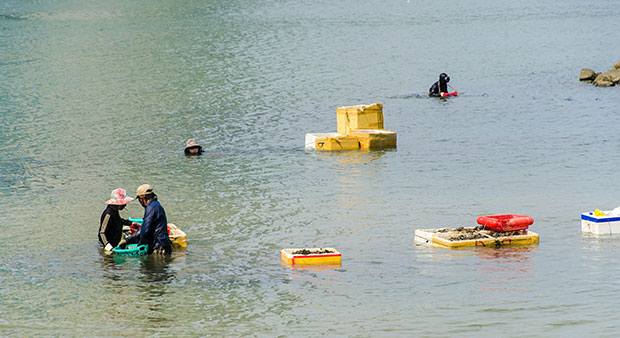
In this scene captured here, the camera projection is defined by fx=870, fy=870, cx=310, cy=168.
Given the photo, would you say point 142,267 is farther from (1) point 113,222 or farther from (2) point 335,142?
(2) point 335,142

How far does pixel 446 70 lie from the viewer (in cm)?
4816

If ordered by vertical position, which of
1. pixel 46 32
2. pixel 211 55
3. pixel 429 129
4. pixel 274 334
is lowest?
pixel 274 334

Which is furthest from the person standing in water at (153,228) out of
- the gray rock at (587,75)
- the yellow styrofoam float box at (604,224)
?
the gray rock at (587,75)

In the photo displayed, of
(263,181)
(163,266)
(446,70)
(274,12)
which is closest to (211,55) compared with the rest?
(446,70)

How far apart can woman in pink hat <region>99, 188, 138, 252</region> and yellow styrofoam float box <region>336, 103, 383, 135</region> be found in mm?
11780

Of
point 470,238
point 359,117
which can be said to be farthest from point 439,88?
point 470,238

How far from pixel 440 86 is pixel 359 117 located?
1345 cm

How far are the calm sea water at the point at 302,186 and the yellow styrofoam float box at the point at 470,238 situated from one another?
0.24 meters

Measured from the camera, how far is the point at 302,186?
66.8 feet

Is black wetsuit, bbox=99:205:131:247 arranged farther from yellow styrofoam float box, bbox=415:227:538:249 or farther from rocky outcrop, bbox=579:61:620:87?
rocky outcrop, bbox=579:61:620:87

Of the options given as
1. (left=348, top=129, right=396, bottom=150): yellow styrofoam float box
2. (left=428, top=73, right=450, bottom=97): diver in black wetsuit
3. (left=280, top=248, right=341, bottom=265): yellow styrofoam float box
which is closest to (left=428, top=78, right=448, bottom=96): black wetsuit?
(left=428, top=73, right=450, bottom=97): diver in black wetsuit

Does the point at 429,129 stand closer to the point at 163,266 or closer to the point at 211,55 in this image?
the point at 163,266

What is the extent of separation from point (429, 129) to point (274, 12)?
52051mm

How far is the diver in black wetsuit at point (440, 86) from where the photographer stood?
3788cm
